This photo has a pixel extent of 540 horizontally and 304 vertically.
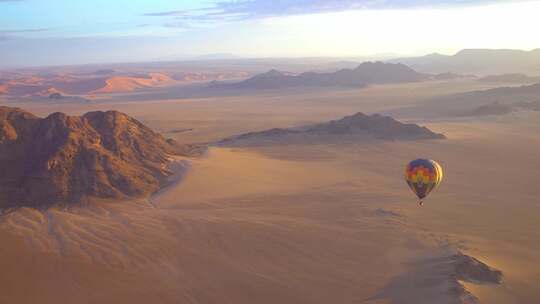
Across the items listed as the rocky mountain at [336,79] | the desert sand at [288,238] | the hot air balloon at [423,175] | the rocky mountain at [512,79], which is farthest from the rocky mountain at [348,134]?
the rocky mountain at [512,79]

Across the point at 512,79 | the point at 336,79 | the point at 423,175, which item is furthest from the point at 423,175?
the point at 512,79

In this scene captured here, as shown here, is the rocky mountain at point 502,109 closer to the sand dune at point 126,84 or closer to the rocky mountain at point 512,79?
the rocky mountain at point 512,79

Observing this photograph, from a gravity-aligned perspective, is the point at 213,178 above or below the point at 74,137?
below

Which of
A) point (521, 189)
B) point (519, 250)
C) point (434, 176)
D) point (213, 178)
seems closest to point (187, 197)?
point (213, 178)

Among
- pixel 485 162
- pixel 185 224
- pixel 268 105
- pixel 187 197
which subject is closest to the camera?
pixel 185 224

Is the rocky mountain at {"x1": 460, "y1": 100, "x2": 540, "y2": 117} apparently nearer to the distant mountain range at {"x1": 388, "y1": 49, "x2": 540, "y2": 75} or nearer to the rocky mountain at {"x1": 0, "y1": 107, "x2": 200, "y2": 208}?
the rocky mountain at {"x1": 0, "y1": 107, "x2": 200, "y2": 208}

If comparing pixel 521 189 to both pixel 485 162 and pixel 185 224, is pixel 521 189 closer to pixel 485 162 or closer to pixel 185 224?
pixel 485 162
